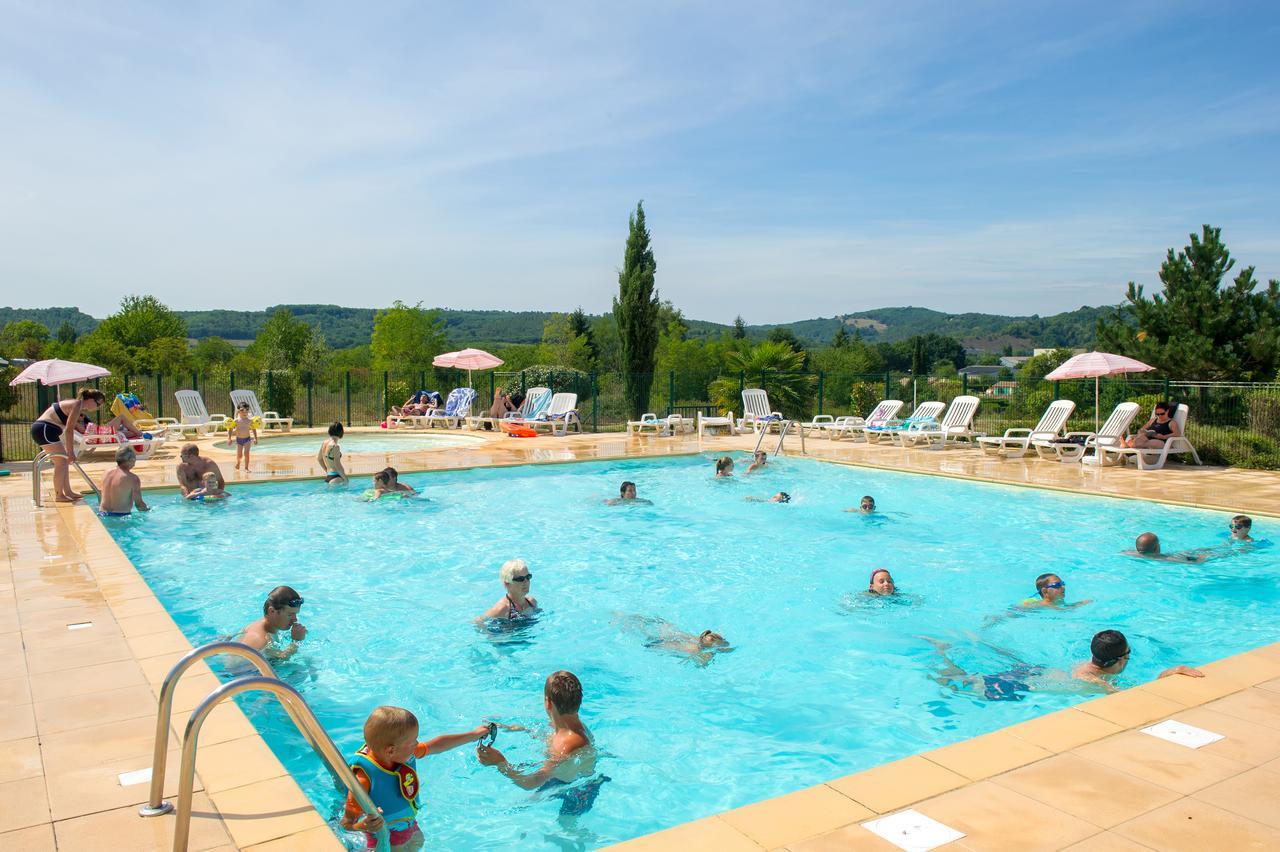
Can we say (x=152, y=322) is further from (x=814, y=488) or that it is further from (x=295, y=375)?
(x=814, y=488)

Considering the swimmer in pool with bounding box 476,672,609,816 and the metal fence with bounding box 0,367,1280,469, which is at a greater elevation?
the metal fence with bounding box 0,367,1280,469

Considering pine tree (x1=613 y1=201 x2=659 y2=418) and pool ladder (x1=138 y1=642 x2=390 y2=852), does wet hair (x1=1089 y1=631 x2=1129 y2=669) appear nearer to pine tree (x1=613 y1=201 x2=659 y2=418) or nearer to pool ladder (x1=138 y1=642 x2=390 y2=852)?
pool ladder (x1=138 y1=642 x2=390 y2=852)

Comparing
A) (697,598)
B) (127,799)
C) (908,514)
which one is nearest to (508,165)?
(908,514)

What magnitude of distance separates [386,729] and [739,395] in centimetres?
1994

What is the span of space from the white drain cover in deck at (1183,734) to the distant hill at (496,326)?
9454 cm

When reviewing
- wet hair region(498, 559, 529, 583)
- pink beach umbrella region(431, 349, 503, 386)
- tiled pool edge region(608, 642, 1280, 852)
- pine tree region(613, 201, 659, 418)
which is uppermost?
pine tree region(613, 201, 659, 418)

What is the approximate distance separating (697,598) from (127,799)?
5.29m

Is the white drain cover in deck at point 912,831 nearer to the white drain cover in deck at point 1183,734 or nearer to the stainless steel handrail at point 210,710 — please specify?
the white drain cover in deck at point 1183,734

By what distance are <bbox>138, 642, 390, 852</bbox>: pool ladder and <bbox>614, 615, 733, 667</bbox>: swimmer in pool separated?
11.2 feet

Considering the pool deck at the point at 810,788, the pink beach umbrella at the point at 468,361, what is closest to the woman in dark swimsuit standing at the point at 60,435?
the pool deck at the point at 810,788

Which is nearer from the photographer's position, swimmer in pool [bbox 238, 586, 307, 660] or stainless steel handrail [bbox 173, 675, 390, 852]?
stainless steel handrail [bbox 173, 675, 390, 852]

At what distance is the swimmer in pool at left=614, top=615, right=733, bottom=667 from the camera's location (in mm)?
6156

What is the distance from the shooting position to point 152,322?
216ft

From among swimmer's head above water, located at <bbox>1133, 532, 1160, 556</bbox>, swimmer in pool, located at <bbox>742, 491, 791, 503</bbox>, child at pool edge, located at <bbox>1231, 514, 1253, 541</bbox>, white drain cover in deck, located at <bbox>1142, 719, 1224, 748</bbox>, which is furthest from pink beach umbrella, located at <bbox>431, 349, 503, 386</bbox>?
white drain cover in deck, located at <bbox>1142, 719, 1224, 748</bbox>
